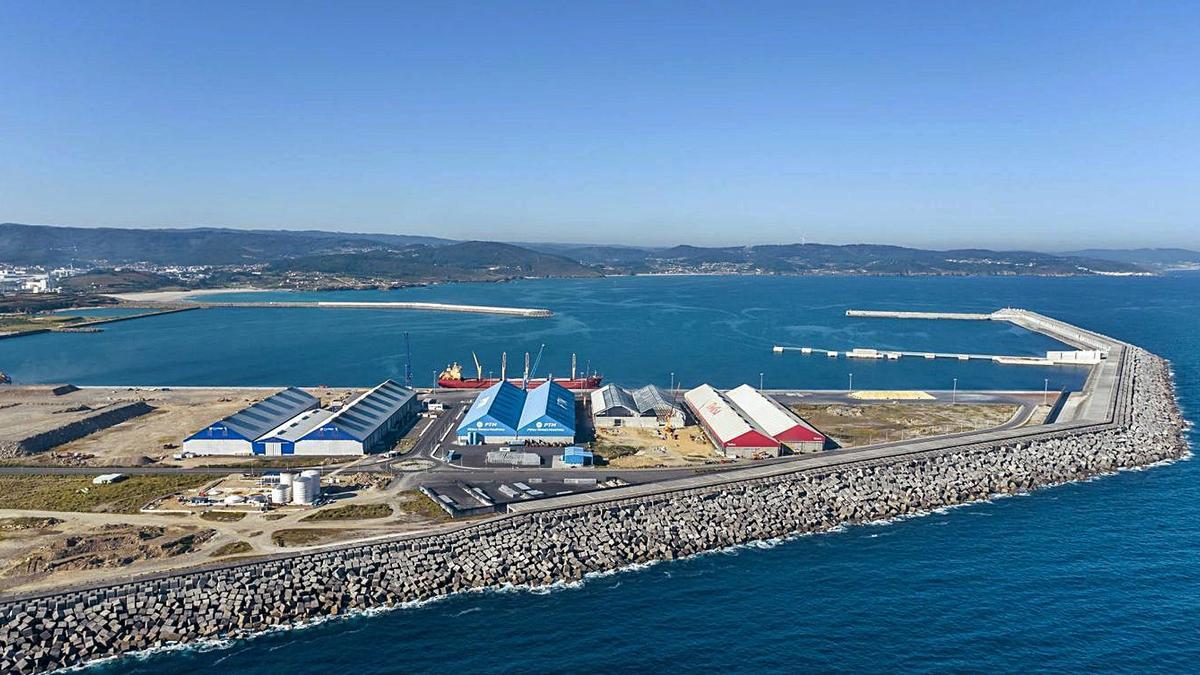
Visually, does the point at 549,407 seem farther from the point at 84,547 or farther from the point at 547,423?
the point at 84,547

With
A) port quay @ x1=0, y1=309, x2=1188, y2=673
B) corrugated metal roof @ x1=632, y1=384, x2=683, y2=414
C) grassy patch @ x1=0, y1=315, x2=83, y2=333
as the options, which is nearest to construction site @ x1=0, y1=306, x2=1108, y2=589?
corrugated metal roof @ x1=632, y1=384, x2=683, y2=414

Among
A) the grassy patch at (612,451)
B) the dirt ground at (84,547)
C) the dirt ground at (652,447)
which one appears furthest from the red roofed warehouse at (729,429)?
the dirt ground at (84,547)

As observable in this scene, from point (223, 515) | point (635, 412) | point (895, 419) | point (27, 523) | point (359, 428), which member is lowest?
point (27, 523)

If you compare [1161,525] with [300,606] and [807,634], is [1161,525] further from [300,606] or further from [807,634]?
[300,606]

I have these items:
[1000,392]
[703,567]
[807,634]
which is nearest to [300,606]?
[703,567]

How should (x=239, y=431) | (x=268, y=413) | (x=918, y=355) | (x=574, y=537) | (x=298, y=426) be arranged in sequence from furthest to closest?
1. (x=918, y=355)
2. (x=268, y=413)
3. (x=298, y=426)
4. (x=239, y=431)
5. (x=574, y=537)

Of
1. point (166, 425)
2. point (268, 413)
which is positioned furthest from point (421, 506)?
point (166, 425)

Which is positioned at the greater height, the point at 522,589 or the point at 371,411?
the point at 371,411
